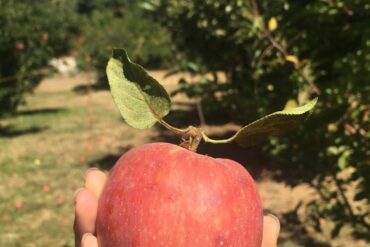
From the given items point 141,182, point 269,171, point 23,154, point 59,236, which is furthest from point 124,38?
point 141,182

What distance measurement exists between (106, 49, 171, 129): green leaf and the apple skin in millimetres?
89

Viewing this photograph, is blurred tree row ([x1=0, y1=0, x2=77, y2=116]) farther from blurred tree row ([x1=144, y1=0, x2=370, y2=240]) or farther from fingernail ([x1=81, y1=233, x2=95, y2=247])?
fingernail ([x1=81, y1=233, x2=95, y2=247])

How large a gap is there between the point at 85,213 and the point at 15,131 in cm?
1215

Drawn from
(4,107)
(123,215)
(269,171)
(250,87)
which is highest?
(123,215)

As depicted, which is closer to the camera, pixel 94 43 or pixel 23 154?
pixel 23 154

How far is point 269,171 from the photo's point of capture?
834 centimetres

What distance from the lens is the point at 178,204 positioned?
48.3 inches

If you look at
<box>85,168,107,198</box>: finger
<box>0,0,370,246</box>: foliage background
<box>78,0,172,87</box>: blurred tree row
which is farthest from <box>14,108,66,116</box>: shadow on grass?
<box>85,168,107,198</box>: finger

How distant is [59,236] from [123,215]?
16.2 feet

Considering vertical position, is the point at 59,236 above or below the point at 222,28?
below

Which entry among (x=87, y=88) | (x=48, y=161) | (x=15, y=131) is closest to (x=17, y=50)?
(x=15, y=131)

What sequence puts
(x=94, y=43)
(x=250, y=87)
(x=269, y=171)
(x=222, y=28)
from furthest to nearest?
(x=94, y=43) < (x=269, y=171) < (x=222, y=28) < (x=250, y=87)

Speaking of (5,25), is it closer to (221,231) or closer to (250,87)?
(250,87)

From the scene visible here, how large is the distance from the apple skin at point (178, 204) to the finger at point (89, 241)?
20 mm
